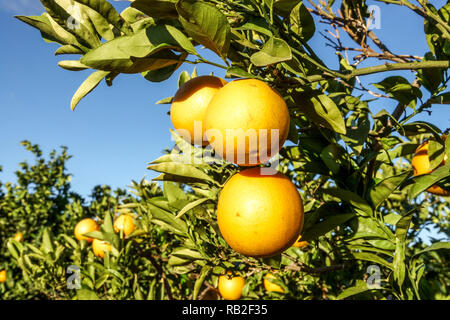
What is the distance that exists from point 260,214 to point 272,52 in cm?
31

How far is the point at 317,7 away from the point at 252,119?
1119mm

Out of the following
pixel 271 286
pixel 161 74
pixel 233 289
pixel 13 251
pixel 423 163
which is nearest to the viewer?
pixel 161 74

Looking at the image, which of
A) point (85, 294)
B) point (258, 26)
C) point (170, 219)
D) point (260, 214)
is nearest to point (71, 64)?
point (258, 26)

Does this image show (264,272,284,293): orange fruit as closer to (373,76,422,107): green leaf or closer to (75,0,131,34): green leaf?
(373,76,422,107): green leaf

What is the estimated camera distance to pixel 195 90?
745 millimetres

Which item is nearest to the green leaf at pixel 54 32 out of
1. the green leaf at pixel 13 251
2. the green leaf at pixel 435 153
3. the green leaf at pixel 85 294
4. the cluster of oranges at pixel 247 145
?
the cluster of oranges at pixel 247 145

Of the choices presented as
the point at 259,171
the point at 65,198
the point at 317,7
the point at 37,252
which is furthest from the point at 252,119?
the point at 65,198

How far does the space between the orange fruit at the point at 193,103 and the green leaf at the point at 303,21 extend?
260mm

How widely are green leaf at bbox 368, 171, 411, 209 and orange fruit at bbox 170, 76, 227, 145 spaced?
48cm

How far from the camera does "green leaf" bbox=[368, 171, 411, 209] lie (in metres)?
0.82

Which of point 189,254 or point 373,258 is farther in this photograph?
point 189,254

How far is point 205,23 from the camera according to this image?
58 cm

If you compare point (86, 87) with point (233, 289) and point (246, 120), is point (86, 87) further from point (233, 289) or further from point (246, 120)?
point (233, 289)
